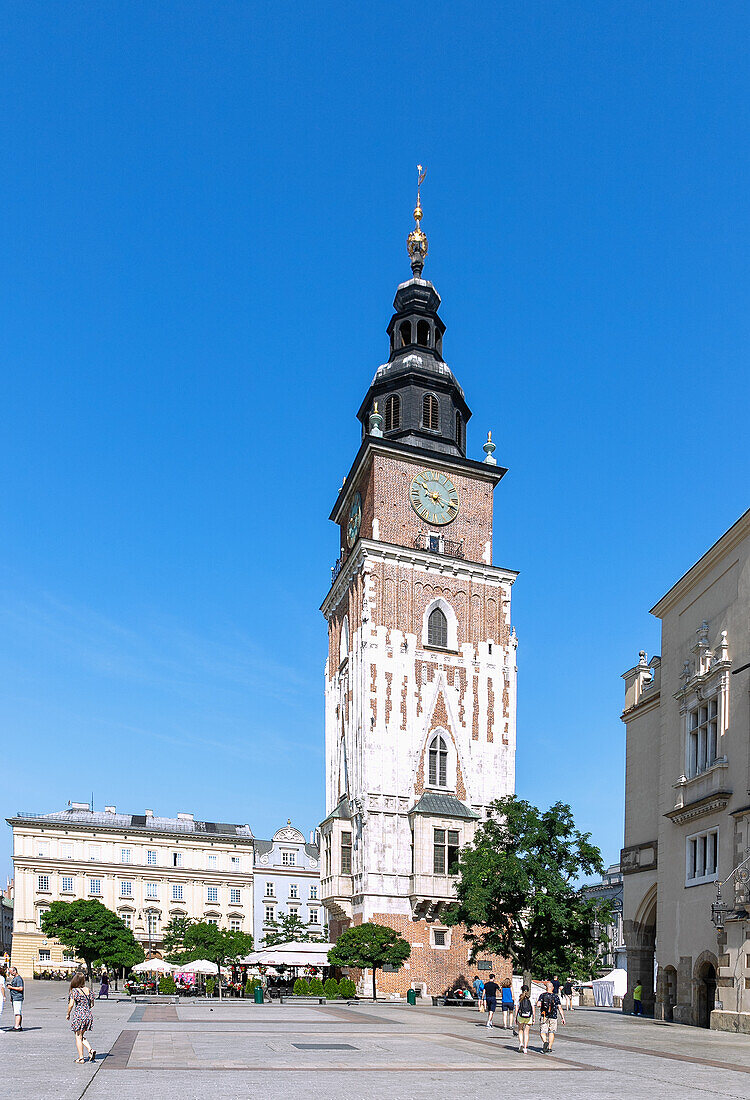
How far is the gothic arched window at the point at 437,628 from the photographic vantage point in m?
63.1

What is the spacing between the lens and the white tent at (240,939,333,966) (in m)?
52.2

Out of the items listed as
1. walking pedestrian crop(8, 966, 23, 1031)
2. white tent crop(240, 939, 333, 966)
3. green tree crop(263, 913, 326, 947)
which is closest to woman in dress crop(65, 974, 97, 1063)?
walking pedestrian crop(8, 966, 23, 1031)

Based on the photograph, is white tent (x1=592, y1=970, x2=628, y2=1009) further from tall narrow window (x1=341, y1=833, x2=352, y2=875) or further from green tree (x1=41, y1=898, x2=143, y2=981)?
green tree (x1=41, y1=898, x2=143, y2=981)

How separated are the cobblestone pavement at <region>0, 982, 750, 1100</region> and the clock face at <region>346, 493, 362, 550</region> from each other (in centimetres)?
3643

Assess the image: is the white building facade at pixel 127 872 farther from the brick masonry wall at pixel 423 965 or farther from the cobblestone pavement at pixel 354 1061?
the cobblestone pavement at pixel 354 1061

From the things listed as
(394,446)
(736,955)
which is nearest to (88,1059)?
(736,955)

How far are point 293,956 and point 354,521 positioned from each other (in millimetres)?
27270

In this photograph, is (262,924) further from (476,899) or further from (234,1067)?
(234,1067)

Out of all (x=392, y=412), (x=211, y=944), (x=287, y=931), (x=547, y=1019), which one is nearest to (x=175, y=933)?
(x=287, y=931)

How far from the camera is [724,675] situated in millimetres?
32625

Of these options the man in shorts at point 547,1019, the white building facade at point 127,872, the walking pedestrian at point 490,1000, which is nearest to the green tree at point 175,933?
the white building facade at point 127,872

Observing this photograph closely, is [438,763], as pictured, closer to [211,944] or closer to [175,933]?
[211,944]

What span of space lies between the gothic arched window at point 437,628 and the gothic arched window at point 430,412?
12339mm

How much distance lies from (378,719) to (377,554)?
9569 mm
